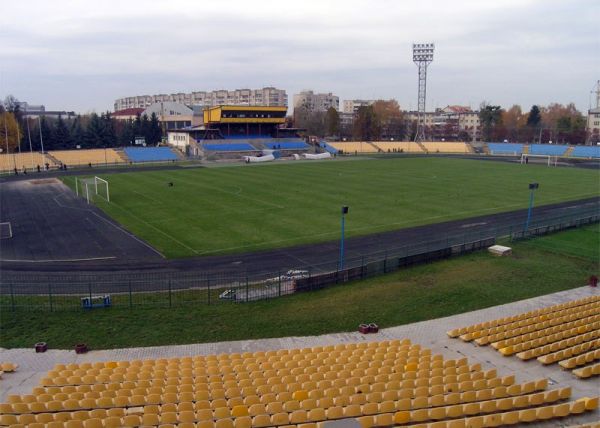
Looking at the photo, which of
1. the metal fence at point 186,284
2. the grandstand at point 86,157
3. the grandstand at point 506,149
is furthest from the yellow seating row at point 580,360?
the grandstand at point 506,149

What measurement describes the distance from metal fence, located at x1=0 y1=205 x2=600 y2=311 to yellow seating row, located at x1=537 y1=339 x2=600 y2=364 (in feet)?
40.9

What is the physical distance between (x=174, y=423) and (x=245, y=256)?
66.3 feet

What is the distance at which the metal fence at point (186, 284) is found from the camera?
25.2m

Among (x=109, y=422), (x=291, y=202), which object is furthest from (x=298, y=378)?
(x=291, y=202)

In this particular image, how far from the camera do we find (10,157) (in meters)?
88.9

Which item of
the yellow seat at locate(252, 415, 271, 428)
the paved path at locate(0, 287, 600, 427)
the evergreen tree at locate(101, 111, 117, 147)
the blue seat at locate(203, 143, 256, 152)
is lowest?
the paved path at locate(0, 287, 600, 427)

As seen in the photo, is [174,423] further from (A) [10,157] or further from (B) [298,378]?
(A) [10,157]

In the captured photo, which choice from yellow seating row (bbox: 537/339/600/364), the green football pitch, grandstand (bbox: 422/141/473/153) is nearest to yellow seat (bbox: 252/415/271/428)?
yellow seating row (bbox: 537/339/600/364)

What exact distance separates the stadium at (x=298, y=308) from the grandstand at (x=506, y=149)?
211ft

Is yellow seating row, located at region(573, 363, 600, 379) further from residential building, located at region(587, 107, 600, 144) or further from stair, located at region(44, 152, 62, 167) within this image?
residential building, located at region(587, 107, 600, 144)

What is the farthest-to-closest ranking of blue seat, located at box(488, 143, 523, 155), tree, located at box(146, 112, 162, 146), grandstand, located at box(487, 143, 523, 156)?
tree, located at box(146, 112, 162, 146)
blue seat, located at box(488, 143, 523, 155)
grandstand, located at box(487, 143, 523, 156)

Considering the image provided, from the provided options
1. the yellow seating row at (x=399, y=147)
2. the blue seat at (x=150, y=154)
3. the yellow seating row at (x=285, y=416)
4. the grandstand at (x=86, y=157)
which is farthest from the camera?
the yellow seating row at (x=399, y=147)

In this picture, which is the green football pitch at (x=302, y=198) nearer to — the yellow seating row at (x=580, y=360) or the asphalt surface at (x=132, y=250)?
the asphalt surface at (x=132, y=250)

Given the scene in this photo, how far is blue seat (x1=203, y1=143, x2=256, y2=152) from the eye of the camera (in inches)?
4092
